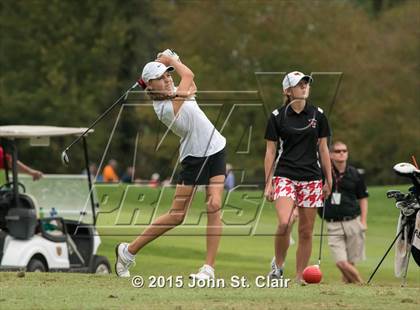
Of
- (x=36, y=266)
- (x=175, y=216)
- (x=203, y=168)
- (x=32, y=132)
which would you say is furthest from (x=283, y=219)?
(x=32, y=132)

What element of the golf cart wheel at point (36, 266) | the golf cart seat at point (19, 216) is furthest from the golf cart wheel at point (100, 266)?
the golf cart seat at point (19, 216)

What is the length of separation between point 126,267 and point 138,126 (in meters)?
48.4

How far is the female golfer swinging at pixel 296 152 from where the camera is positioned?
12.0 metres

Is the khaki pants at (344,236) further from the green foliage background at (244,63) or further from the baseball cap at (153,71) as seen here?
the green foliage background at (244,63)

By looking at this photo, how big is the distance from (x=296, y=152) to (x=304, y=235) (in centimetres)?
95

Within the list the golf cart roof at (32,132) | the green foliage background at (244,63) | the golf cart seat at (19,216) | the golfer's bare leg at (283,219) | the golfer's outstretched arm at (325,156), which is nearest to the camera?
the golfer's bare leg at (283,219)

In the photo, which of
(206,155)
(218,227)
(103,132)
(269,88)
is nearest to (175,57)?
(206,155)

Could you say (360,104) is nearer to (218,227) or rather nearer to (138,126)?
(138,126)

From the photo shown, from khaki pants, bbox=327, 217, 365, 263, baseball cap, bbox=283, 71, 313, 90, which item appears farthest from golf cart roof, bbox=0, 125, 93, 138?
baseball cap, bbox=283, 71, 313, 90

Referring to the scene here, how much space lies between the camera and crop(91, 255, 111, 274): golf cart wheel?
18297 mm

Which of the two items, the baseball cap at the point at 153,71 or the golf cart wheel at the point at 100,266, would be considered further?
the golf cart wheel at the point at 100,266

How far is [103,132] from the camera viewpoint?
195ft

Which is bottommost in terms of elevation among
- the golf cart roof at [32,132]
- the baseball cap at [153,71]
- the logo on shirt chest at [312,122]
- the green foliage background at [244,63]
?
the golf cart roof at [32,132]

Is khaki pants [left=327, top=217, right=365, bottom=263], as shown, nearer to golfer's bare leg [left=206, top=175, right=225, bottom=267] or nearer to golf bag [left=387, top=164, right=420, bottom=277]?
golf bag [left=387, top=164, right=420, bottom=277]
